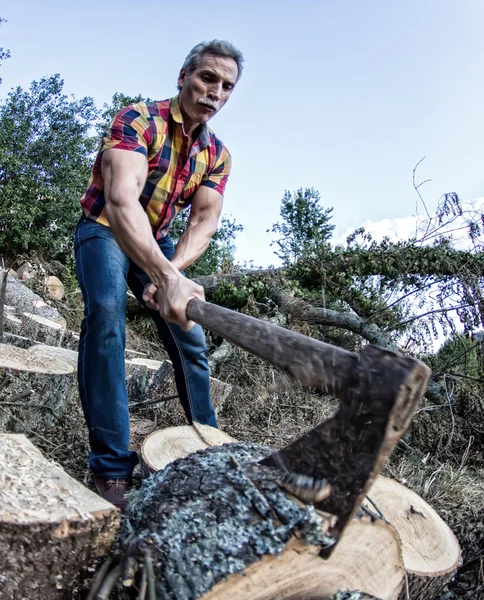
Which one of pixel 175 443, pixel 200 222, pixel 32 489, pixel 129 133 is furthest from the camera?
pixel 200 222

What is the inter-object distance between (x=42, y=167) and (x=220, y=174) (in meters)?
11.0

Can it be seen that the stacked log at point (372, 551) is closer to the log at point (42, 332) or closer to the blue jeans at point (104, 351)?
the blue jeans at point (104, 351)

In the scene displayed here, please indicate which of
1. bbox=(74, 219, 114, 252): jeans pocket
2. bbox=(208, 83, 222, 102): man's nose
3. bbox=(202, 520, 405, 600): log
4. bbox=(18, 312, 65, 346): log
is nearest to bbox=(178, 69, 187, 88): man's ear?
bbox=(208, 83, 222, 102): man's nose

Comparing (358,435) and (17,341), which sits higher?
(358,435)

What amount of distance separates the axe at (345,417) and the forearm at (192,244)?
125 centimetres

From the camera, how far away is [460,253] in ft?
18.4

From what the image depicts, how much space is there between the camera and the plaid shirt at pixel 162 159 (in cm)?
234

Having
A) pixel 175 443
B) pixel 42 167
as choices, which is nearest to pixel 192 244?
pixel 175 443

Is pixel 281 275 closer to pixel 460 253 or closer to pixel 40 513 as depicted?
pixel 460 253

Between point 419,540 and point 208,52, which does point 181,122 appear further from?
point 419,540

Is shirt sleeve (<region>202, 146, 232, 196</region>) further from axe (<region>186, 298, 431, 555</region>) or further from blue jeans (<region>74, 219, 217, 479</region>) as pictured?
axe (<region>186, 298, 431, 555</region>)

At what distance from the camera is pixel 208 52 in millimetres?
2475

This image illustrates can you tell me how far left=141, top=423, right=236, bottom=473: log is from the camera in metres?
2.28

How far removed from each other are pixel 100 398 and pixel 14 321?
357 cm
